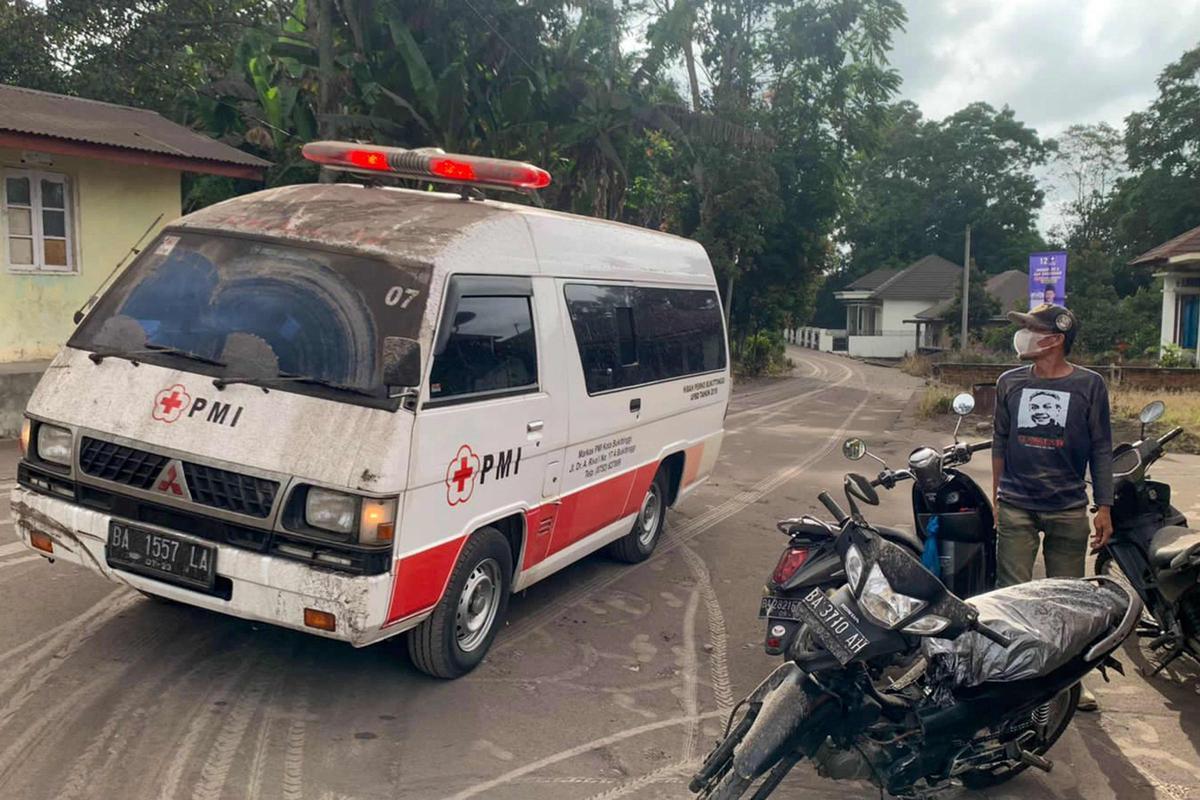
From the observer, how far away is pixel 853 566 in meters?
3.45

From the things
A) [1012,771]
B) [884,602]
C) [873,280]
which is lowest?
[1012,771]

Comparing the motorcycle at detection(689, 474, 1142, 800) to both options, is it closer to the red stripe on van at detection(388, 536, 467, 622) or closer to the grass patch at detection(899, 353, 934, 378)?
the red stripe on van at detection(388, 536, 467, 622)

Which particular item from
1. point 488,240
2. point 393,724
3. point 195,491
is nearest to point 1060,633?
point 393,724

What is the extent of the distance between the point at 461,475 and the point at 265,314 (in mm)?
1200

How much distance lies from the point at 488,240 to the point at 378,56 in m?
10.8

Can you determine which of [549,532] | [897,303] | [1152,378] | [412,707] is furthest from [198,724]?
[897,303]

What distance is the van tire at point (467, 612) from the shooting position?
482cm

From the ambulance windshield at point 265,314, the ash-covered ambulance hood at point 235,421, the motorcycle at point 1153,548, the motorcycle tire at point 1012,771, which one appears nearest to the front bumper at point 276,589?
the ash-covered ambulance hood at point 235,421

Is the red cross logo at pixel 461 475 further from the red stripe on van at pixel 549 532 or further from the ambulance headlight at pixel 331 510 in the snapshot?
the ambulance headlight at pixel 331 510

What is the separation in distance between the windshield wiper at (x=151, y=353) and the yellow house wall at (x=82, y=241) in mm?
8906

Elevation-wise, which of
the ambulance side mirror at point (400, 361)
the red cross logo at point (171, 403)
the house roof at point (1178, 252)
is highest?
the house roof at point (1178, 252)

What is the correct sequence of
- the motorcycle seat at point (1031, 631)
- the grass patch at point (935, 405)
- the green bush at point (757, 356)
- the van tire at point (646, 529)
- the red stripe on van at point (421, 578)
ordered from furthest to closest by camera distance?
the green bush at point (757, 356), the grass patch at point (935, 405), the van tire at point (646, 529), the red stripe on van at point (421, 578), the motorcycle seat at point (1031, 631)

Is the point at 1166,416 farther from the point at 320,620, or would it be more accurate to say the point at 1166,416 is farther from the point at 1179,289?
the point at 320,620

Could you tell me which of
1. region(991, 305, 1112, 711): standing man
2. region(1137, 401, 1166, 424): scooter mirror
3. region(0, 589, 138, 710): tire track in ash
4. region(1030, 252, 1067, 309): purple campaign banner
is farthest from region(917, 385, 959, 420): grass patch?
region(0, 589, 138, 710): tire track in ash
